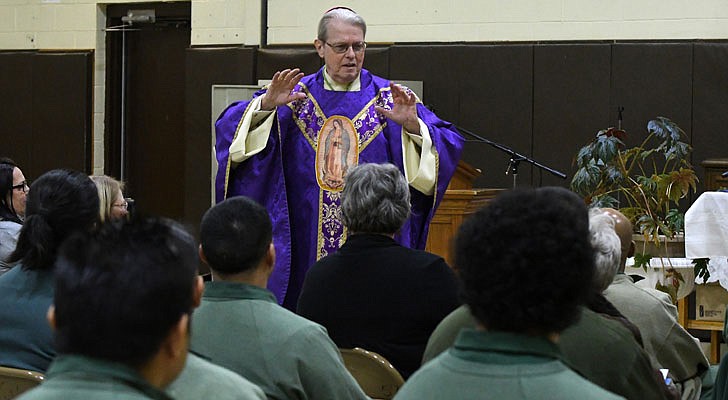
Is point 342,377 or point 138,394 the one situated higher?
point 138,394

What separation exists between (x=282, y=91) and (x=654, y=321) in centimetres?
197

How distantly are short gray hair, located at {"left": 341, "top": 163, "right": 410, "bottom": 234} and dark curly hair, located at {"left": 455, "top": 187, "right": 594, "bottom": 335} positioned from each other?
5.07ft

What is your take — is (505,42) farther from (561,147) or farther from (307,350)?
(307,350)

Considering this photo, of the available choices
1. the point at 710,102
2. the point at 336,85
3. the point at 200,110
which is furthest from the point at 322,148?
the point at 200,110

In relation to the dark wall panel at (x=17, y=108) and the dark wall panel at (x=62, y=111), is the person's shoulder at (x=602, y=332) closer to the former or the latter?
the dark wall panel at (x=62, y=111)

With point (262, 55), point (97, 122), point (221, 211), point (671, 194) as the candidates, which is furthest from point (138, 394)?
point (97, 122)

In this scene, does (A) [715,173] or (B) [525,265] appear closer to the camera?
(B) [525,265]

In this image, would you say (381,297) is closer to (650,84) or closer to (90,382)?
(90,382)

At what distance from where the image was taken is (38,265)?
9.16ft

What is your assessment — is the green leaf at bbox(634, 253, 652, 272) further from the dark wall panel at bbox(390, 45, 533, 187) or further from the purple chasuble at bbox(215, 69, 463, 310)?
the dark wall panel at bbox(390, 45, 533, 187)

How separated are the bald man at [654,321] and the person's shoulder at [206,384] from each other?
143cm

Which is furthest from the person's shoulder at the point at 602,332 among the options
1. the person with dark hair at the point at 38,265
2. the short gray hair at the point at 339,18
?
the short gray hair at the point at 339,18

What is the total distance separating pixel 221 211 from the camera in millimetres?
2494

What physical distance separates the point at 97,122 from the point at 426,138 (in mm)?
5635
